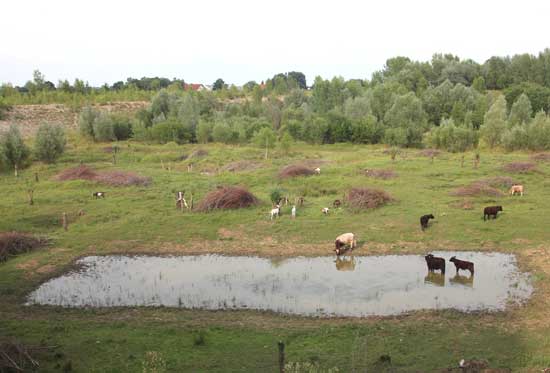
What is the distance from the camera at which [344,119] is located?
207ft

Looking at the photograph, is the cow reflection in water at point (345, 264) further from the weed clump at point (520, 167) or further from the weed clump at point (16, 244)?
the weed clump at point (520, 167)

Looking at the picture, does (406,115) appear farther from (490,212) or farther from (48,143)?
(48,143)

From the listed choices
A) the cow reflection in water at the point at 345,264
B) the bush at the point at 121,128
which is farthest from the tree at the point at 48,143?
the cow reflection in water at the point at 345,264

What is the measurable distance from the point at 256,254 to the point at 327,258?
123 inches

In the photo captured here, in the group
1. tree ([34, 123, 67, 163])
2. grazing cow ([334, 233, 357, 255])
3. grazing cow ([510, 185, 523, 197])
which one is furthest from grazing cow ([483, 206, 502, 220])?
tree ([34, 123, 67, 163])

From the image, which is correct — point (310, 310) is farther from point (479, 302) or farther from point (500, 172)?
point (500, 172)

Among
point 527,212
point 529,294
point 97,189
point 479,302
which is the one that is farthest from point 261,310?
point 97,189

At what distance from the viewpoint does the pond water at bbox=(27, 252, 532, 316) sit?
53.2 ft

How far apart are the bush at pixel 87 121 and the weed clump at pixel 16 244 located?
44.0 meters

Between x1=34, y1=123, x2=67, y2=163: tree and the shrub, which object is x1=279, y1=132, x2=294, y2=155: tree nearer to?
x1=34, y1=123, x2=67, y2=163: tree

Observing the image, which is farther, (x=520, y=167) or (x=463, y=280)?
(x=520, y=167)

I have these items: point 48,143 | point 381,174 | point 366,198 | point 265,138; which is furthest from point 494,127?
point 48,143

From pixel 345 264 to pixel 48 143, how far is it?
36210 mm

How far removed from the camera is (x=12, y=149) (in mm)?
42781
